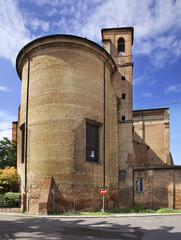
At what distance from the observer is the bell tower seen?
23172mm

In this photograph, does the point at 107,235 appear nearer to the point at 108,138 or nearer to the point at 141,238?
the point at 141,238

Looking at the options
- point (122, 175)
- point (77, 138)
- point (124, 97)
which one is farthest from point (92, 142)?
point (124, 97)

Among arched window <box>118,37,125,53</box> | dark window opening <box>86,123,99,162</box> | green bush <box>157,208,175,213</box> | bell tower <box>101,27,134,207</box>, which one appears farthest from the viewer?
arched window <box>118,37,125,53</box>

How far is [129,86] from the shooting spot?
2566 centimetres

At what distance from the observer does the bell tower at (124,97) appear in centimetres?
2317

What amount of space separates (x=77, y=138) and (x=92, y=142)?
2023mm

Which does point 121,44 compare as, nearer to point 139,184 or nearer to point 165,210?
point 139,184

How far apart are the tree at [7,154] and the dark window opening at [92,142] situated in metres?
12.6

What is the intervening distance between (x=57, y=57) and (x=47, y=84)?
232 centimetres

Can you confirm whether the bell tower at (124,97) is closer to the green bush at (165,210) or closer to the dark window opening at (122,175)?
the dark window opening at (122,175)

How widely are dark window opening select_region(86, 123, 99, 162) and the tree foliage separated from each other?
6.22 meters

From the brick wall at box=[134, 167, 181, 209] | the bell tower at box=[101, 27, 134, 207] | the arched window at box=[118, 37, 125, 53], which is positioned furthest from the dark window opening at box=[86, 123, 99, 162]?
the arched window at box=[118, 37, 125, 53]

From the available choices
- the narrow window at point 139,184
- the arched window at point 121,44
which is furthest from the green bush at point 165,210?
the arched window at point 121,44

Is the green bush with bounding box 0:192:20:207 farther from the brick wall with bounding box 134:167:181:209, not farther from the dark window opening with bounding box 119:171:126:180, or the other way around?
the brick wall with bounding box 134:167:181:209
